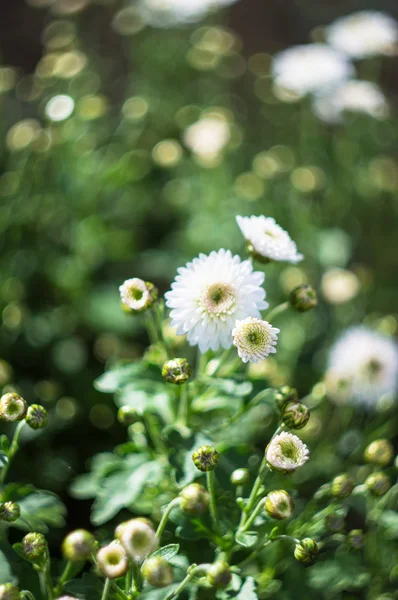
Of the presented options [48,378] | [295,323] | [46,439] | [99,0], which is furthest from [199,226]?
[99,0]

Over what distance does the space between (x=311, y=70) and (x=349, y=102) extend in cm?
22

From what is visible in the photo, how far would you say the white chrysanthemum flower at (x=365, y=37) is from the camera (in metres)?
2.96

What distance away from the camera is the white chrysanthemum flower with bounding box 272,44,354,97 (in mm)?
2809

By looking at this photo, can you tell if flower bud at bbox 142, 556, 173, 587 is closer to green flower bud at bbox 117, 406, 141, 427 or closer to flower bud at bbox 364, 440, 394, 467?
green flower bud at bbox 117, 406, 141, 427

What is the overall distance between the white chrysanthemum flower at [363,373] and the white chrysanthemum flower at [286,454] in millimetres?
809

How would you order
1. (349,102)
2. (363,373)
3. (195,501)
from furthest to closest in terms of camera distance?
1. (349,102)
2. (363,373)
3. (195,501)

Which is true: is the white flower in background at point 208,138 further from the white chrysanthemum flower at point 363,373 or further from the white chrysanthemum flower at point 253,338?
the white chrysanthemum flower at point 253,338

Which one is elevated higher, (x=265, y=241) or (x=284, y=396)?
(x=265, y=241)

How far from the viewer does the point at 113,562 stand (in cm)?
114

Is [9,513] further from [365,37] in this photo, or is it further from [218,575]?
[365,37]

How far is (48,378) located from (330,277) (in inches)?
44.4

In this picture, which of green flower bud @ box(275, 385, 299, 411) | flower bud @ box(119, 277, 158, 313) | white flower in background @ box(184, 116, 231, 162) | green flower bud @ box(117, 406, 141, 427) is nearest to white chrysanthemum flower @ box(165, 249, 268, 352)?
flower bud @ box(119, 277, 158, 313)

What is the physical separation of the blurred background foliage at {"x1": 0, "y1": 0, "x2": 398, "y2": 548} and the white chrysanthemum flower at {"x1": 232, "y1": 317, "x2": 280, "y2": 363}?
800mm

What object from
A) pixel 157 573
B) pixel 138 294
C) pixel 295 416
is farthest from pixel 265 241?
pixel 157 573
